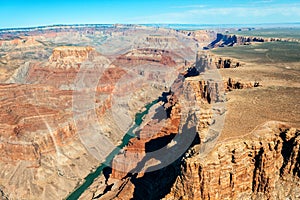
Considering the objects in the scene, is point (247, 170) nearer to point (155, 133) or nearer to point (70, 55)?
point (155, 133)


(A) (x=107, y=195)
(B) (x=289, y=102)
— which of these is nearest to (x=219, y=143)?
(B) (x=289, y=102)

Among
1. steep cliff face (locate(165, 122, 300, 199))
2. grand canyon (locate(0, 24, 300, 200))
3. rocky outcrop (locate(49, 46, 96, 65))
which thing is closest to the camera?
steep cliff face (locate(165, 122, 300, 199))

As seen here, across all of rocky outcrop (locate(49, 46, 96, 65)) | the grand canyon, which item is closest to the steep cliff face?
the grand canyon

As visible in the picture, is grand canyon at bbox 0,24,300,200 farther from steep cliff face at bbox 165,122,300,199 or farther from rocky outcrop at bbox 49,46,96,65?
rocky outcrop at bbox 49,46,96,65

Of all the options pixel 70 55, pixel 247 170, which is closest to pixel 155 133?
pixel 247 170

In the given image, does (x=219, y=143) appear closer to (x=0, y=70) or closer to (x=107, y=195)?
(x=107, y=195)

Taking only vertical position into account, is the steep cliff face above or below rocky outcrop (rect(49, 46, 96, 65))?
above

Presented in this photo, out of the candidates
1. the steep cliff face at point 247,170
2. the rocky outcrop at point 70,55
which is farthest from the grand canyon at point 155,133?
the rocky outcrop at point 70,55
